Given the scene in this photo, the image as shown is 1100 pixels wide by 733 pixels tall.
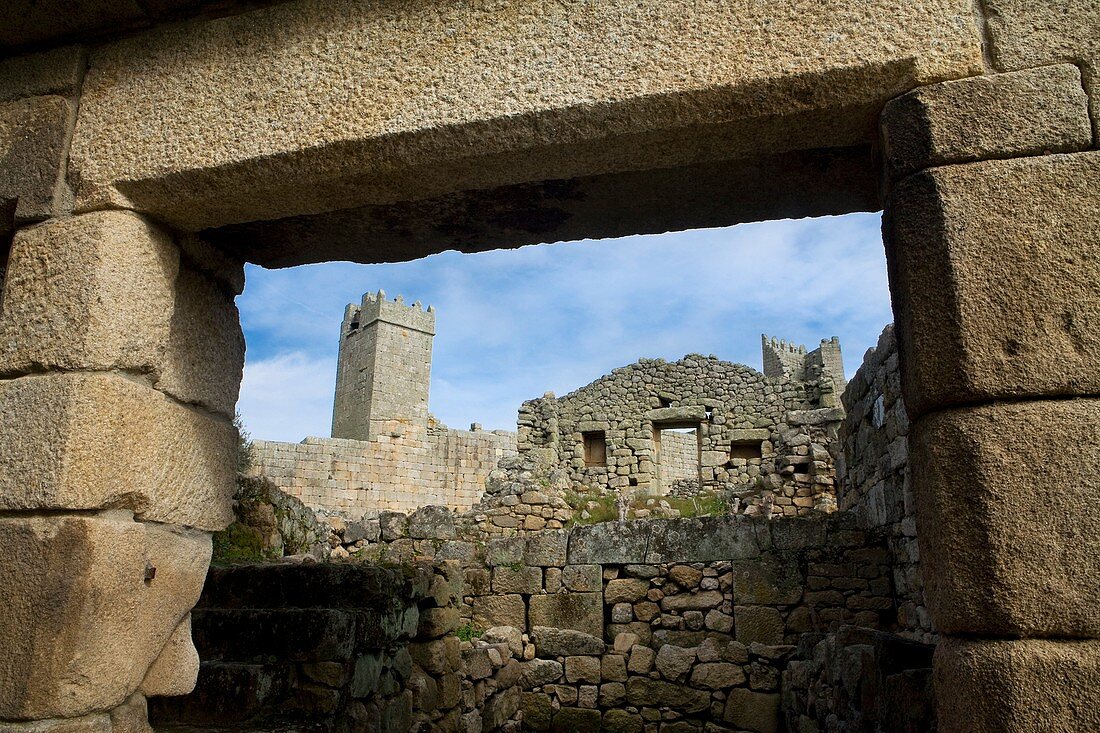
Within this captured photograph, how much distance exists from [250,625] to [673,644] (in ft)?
18.1

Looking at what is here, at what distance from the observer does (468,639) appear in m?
7.32

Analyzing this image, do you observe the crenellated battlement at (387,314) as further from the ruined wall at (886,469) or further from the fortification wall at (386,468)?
the ruined wall at (886,469)

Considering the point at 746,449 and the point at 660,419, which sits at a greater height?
the point at 660,419

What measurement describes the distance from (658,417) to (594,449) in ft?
5.46

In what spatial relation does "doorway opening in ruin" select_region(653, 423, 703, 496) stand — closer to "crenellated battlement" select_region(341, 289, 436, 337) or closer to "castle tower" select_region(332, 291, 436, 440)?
"castle tower" select_region(332, 291, 436, 440)

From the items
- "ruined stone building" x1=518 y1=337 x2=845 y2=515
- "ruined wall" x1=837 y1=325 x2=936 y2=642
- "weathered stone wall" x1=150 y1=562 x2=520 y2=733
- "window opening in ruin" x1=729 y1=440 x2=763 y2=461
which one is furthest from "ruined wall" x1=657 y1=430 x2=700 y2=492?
"weathered stone wall" x1=150 y1=562 x2=520 y2=733

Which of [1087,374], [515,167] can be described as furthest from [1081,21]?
[515,167]

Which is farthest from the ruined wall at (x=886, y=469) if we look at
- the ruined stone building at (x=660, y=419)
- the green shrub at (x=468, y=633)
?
the ruined stone building at (x=660, y=419)

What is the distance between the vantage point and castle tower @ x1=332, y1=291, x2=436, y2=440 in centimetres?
2796

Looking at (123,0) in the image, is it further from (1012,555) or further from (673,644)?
(673,644)

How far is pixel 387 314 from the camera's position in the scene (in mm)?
29297

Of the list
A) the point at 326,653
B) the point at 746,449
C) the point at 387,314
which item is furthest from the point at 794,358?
the point at 326,653

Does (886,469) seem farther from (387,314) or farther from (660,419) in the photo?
(387,314)

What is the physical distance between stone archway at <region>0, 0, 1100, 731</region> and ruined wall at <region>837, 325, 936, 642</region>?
4075 mm
